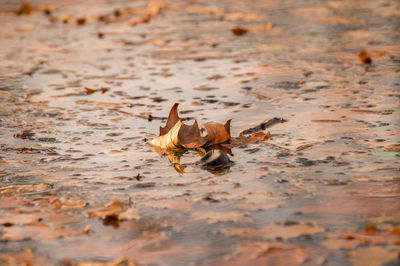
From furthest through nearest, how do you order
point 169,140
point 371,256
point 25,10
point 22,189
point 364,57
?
point 25,10 → point 364,57 → point 169,140 → point 22,189 → point 371,256

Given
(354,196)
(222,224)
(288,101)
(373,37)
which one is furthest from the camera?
(373,37)

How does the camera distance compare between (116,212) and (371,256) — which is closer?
(371,256)

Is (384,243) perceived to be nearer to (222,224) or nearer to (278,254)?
(278,254)

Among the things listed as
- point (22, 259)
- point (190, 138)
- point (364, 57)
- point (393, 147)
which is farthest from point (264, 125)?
point (364, 57)

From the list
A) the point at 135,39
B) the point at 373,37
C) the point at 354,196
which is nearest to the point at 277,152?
the point at 354,196

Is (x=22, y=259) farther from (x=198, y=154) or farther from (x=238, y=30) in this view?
(x=238, y=30)

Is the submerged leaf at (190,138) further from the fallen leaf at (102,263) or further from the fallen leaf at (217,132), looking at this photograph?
the fallen leaf at (102,263)

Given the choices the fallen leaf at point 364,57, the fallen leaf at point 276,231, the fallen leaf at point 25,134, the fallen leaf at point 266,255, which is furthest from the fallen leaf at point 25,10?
the fallen leaf at point 266,255

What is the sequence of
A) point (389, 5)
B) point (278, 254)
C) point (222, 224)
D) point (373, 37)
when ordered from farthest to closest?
point (389, 5) < point (373, 37) < point (222, 224) < point (278, 254)
